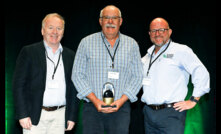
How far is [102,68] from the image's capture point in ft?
8.36

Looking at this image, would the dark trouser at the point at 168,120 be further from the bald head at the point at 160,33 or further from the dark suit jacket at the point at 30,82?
A: the dark suit jacket at the point at 30,82

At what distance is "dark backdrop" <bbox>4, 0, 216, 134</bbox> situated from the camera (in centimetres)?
448

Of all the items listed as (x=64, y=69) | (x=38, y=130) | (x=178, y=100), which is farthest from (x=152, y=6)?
(x=38, y=130)

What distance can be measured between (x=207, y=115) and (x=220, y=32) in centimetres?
160

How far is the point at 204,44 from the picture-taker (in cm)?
450

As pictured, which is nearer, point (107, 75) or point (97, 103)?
point (97, 103)

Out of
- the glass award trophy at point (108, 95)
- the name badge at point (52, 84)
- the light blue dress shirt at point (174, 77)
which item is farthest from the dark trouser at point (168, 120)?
the name badge at point (52, 84)

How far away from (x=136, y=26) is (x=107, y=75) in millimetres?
2250

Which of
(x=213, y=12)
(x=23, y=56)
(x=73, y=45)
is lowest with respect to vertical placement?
(x=23, y=56)

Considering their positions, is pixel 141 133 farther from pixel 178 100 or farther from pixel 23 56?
pixel 23 56

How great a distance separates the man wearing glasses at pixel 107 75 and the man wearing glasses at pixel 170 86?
0.40 meters

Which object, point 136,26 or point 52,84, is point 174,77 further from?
point 136,26

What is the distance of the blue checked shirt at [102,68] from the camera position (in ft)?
8.31

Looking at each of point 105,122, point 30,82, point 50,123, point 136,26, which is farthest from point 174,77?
point 136,26
